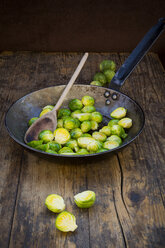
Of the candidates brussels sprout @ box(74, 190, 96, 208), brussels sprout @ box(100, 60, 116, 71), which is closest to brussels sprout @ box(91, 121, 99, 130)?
brussels sprout @ box(74, 190, 96, 208)

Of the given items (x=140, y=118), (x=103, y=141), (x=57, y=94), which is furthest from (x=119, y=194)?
(x=57, y=94)

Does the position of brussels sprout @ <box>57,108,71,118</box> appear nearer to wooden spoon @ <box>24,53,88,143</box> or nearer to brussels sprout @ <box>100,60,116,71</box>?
wooden spoon @ <box>24,53,88,143</box>

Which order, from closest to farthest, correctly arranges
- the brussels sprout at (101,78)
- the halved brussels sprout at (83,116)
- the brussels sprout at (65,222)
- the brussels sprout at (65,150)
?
the brussels sprout at (65,222)
the brussels sprout at (65,150)
the halved brussels sprout at (83,116)
the brussels sprout at (101,78)

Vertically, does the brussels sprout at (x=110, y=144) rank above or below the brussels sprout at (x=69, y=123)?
above

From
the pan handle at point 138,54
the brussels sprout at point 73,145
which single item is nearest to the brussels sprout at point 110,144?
the brussels sprout at point 73,145

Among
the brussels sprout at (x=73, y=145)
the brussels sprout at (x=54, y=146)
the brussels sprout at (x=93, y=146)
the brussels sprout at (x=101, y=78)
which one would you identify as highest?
the brussels sprout at (x=93, y=146)

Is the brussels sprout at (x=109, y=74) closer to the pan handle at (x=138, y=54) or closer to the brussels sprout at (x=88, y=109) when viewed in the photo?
the pan handle at (x=138, y=54)

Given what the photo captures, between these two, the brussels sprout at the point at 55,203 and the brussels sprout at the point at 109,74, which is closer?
the brussels sprout at the point at 55,203
